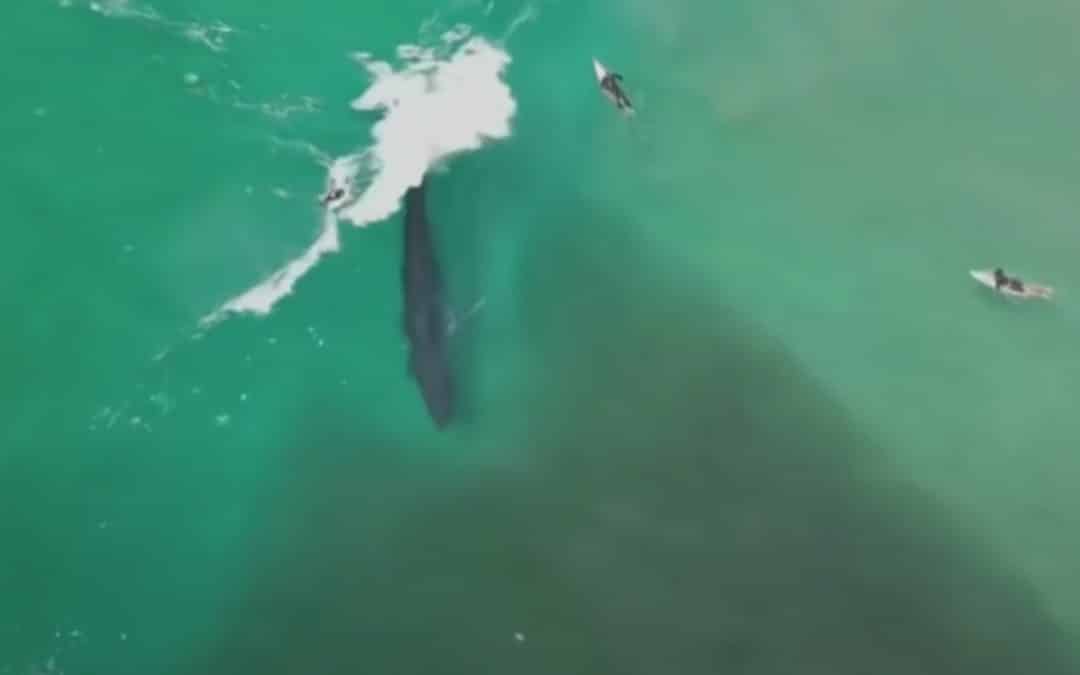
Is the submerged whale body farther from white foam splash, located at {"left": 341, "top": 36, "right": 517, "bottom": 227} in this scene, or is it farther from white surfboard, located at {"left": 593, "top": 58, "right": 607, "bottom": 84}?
white surfboard, located at {"left": 593, "top": 58, "right": 607, "bottom": 84}

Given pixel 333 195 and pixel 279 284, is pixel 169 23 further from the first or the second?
pixel 279 284

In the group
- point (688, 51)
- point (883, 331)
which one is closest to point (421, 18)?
point (688, 51)

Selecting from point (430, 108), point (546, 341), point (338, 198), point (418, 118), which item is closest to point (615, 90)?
point (430, 108)

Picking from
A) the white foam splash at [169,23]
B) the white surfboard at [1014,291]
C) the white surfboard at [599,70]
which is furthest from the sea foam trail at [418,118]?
the white surfboard at [1014,291]

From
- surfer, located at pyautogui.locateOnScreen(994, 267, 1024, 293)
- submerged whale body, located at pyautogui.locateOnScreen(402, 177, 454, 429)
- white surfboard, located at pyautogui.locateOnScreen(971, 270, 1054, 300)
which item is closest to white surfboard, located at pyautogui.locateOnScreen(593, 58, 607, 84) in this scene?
submerged whale body, located at pyautogui.locateOnScreen(402, 177, 454, 429)

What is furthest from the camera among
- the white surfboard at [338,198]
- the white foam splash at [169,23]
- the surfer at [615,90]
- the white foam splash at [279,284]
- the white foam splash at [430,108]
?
the surfer at [615,90]

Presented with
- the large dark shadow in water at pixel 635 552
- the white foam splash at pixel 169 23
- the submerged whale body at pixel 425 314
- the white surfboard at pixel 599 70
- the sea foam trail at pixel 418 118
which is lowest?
the large dark shadow in water at pixel 635 552

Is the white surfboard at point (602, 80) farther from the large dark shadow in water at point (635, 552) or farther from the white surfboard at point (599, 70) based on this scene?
the large dark shadow in water at point (635, 552)
